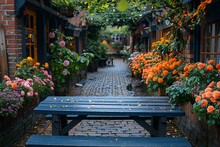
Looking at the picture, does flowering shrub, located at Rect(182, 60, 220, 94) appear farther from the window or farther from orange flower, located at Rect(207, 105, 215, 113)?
the window

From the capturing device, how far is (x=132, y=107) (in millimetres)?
3674

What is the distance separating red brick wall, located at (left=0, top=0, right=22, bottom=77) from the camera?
4.85 metres

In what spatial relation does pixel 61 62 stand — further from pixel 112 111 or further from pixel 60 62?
pixel 112 111

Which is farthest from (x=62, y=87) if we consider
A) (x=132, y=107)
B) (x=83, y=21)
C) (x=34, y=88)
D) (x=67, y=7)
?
(x=83, y=21)

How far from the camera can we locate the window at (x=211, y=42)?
14.9ft

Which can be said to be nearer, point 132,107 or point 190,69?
point 132,107

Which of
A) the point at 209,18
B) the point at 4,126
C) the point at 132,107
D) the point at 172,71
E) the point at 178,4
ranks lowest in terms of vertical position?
the point at 4,126

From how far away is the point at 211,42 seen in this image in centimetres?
478

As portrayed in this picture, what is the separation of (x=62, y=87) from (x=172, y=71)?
11.9 ft

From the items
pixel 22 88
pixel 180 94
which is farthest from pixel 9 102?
pixel 180 94

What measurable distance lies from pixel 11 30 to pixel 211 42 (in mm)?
3497

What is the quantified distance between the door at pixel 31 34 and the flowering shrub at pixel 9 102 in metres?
2.11

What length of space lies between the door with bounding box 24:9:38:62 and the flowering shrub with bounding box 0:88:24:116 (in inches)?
82.9

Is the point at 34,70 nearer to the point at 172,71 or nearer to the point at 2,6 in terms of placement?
the point at 2,6
